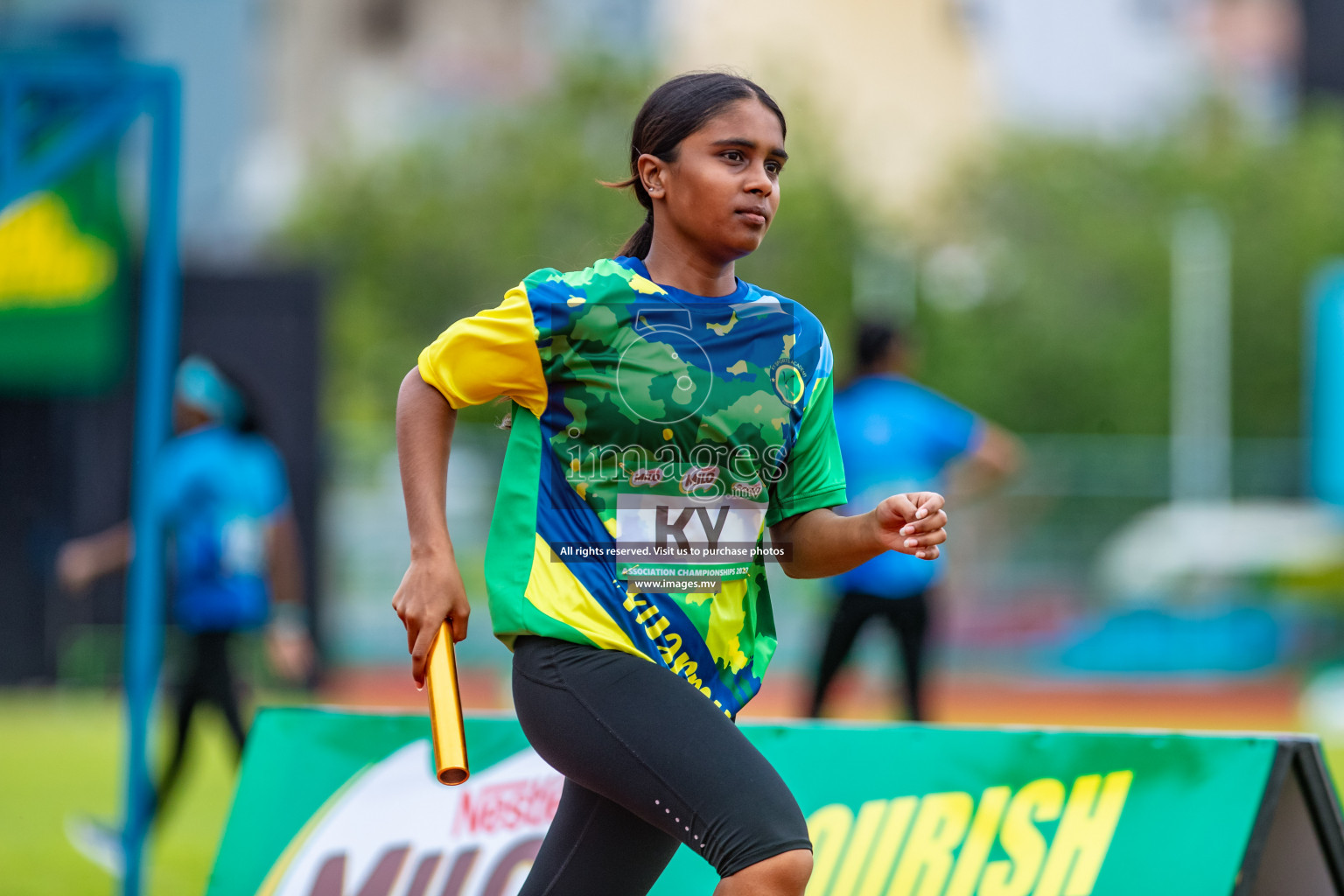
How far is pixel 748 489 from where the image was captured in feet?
9.84

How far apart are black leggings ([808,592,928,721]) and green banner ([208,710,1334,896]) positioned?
3.17 metres

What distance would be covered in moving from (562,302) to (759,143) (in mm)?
466

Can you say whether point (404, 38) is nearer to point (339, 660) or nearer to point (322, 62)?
point (322, 62)

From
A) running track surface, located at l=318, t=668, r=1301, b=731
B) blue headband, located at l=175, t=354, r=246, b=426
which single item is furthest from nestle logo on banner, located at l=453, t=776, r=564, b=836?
running track surface, located at l=318, t=668, r=1301, b=731

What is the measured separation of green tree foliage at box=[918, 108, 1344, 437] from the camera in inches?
A: 1468

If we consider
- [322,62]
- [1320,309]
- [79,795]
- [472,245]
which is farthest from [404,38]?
[79,795]

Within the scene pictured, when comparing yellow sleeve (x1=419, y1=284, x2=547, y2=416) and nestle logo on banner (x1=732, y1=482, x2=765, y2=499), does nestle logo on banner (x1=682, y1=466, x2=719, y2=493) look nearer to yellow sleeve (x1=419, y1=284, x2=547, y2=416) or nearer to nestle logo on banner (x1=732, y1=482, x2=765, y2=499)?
nestle logo on banner (x1=732, y1=482, x2=765, y2=499)

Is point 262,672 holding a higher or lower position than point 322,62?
lower

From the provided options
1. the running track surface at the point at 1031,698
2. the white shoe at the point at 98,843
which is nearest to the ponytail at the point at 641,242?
the white shoe at the point at 98,843

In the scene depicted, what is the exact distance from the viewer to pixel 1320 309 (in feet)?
56.0

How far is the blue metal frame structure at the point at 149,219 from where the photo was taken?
530 cm

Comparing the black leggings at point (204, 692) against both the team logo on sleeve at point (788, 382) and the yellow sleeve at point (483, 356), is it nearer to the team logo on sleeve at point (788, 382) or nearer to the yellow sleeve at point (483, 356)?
the yellow sleeve at point (483, 356)

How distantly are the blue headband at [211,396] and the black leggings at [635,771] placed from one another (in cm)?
464

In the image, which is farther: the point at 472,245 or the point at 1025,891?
the point at 472,245
